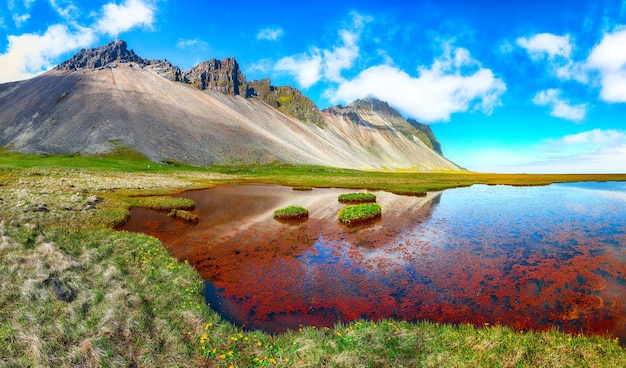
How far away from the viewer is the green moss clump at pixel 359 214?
29828 mm

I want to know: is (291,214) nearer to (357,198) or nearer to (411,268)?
(357,198)

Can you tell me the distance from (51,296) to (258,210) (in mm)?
25329

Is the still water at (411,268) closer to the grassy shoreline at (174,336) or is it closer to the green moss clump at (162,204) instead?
the grassy shoreline at (174,336)

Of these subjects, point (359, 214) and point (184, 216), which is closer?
point (184, 216)

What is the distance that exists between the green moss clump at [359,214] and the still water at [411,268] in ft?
3.49

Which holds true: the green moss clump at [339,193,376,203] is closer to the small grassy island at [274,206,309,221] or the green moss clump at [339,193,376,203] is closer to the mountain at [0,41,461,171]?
the small grassy island at [274,206,309,221]

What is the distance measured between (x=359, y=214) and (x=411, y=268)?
44.7 feet

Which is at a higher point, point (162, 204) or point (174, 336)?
point (162, 204)

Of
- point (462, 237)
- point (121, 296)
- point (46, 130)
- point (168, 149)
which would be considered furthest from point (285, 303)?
point (46, 130)

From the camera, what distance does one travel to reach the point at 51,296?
11039 millimetres

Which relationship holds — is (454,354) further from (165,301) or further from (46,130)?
(46,130)

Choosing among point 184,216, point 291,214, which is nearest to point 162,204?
point 184,216

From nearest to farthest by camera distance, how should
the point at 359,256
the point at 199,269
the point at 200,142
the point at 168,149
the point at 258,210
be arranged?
the point at 199,269 → the point at 359,256 → the point at 258,210 → the point at 168,149 → the point at 200,142

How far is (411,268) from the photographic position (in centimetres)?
1741
